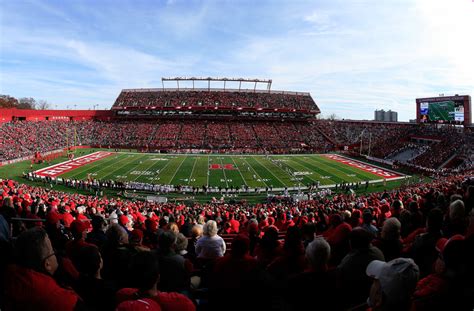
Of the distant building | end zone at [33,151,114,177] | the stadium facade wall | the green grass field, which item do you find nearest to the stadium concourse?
end zone at [33,151,114,177]

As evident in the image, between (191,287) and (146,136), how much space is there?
233ft

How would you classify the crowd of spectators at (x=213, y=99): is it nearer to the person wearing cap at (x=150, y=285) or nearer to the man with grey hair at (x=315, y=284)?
the man with grey hair at (x=315, y=284)

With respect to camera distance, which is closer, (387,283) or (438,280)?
(387,283)

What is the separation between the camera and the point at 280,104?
89.4 metres

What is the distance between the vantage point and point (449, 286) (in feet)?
10.1

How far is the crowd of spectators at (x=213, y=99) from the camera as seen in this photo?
86.8m

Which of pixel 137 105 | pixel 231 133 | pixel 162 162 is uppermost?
pixel 137 105

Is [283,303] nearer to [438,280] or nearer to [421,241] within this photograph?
[438,280]

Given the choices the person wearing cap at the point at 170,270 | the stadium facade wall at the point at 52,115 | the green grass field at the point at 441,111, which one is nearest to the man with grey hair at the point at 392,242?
the person wearing cap at the point at 170,270

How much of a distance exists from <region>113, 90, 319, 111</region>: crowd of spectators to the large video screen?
30807 millimetres

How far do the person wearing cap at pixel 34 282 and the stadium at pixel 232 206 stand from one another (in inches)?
0.4

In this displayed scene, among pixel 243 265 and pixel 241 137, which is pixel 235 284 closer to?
pixel 243 265

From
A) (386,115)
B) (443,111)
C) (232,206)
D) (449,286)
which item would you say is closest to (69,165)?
(232,206)

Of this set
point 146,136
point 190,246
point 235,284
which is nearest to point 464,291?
point 235,284
